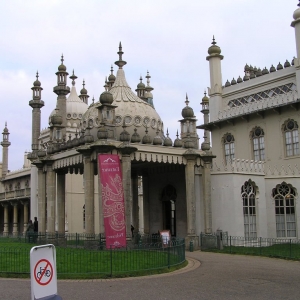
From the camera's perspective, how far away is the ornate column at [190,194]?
73.8 ft

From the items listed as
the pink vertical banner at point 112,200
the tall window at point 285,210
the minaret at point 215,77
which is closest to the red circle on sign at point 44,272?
the pink vertical banner at point 112,200

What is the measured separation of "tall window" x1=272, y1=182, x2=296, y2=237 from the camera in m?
24.6

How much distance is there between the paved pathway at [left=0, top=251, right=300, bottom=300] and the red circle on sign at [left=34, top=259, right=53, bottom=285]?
3.47 metres

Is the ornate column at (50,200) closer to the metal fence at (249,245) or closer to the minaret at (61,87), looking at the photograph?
the metal fence at (249,245)

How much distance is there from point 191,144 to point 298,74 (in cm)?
865

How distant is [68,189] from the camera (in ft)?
125

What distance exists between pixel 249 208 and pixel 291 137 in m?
5.76

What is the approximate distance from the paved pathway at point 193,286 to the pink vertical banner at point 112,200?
441 centimetres

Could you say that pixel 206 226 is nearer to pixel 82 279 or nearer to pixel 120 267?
pixel 120 267

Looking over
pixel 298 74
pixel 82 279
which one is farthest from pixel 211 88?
pixel 82 279

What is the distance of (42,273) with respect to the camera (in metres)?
7.20

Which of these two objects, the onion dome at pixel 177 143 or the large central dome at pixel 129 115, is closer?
the onion dome at pixel 177 143

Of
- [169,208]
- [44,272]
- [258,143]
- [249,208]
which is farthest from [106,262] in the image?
[258,143]

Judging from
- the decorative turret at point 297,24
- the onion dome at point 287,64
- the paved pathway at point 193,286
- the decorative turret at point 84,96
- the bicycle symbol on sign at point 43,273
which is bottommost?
the paved pathway at point 193,286
